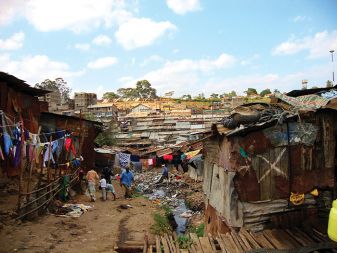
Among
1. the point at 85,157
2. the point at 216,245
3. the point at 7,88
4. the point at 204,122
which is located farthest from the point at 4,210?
the point at 204,122

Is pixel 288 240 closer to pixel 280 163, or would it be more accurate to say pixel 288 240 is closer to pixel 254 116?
pixel 280 163

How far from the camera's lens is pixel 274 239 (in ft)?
21.6

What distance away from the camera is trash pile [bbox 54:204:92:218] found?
1173 cm

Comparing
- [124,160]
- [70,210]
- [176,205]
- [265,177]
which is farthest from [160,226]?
[124,160]

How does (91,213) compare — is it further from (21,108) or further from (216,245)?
(216,245)

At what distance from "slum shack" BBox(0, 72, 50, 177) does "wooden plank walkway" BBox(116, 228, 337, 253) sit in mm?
5877

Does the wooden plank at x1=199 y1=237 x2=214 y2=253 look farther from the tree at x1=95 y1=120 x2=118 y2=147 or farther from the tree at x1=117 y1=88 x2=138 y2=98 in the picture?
the tree at x1=117 y1=88 x2=138 y2=98

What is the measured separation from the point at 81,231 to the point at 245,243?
19.1 ft

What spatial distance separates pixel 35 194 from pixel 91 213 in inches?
107

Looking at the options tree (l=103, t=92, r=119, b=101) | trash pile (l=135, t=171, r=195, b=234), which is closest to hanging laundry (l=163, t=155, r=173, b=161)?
trash pile (l=135, t=171, r=195, b=234)

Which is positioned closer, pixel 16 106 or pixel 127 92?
pixel 16 106

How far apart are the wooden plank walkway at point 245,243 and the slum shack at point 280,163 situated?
0.75 m

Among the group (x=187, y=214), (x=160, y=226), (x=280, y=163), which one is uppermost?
(x=280, y=163)

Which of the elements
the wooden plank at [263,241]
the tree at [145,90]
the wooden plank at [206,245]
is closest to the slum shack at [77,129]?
the wooden plank at [206,245]
